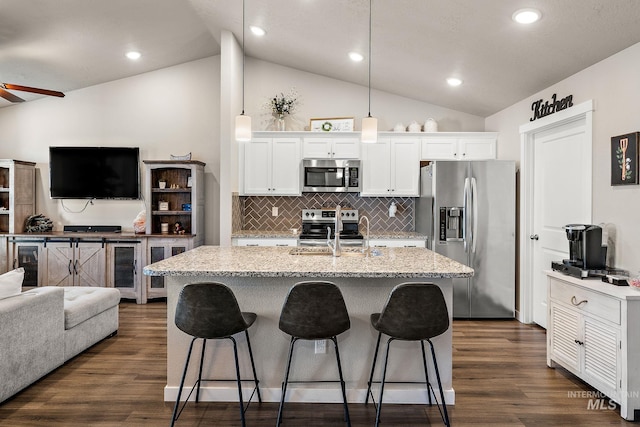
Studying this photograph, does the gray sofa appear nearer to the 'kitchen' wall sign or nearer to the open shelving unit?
the open shelving unit

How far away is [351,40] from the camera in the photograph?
4.04 meters

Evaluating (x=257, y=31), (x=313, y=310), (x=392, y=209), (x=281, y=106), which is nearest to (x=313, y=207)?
(x=392, y=209)

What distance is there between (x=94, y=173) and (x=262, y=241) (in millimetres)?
2702

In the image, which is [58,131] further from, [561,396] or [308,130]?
[561,396]

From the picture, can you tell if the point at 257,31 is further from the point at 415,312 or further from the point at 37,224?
the point at 37,224

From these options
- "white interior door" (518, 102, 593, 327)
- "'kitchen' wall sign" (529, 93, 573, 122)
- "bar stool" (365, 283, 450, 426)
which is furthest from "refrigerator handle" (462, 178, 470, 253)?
"bar stool" (365, 283, 450, 426)

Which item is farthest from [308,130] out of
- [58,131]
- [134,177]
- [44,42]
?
[58,131]

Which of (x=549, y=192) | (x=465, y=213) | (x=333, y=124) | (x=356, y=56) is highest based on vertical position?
(x=356, y=56)

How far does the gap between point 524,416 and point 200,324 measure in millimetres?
2068

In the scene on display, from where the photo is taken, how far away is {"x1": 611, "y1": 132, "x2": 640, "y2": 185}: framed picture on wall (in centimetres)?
273

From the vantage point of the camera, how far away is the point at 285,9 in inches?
146

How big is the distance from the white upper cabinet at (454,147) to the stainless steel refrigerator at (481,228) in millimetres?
651

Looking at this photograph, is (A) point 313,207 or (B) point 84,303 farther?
(A) point 313,207

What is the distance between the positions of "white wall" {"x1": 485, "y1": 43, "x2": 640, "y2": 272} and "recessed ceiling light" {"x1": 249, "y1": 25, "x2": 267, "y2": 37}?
3.19 m
